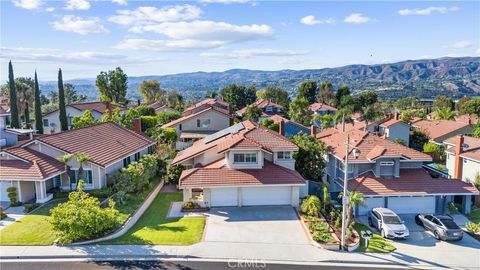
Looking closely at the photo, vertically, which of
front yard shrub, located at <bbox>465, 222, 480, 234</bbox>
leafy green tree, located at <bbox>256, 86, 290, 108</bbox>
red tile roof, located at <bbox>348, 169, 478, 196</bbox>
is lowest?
front yard shrub, located at <bbox>465, 222, 480, 234</bbox>

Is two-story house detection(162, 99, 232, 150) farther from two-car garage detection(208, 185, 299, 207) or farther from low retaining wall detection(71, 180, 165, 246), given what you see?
two-car garage detection(208, 185, 299, 207)

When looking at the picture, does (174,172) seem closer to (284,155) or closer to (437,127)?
(284,155)

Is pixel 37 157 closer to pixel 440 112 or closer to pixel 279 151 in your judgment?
pixel 279 151

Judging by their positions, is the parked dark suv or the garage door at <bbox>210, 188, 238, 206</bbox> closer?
the parked dark suv

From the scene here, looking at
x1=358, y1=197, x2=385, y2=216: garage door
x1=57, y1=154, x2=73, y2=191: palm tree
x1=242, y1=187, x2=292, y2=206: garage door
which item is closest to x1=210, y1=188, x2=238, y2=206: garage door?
x1=242, y1=187, x2=292, y2=206: garage door

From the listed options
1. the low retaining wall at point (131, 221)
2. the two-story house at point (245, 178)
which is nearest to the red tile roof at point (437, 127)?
the two-story house at point (245, 178)
